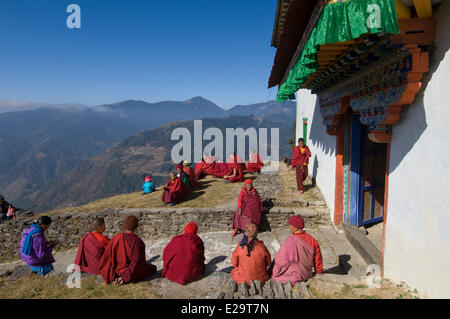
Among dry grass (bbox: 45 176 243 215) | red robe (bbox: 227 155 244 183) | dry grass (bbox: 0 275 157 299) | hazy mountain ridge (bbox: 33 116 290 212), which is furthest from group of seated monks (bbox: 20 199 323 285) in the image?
hazy mountain ridge (bbox: 33 116 290 212)

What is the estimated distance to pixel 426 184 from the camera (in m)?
2.73

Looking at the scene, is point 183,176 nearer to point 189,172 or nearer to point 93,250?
point 189,172

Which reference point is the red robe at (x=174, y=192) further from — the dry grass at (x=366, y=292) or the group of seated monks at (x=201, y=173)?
the dry grass at (x=366, y=292)

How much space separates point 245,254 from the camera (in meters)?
3.74

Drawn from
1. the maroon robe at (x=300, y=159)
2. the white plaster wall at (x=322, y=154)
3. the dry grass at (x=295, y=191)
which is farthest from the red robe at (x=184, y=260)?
the maroon robe at (x=300, y=159)

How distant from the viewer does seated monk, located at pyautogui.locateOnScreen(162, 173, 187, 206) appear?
824cm

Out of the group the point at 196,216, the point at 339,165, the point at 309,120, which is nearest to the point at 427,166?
the point at 339,165

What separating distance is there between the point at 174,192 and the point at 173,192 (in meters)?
0.03

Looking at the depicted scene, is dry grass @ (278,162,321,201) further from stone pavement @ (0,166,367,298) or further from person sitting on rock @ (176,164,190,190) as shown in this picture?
person sitting on rock @ (176,164,190,190)

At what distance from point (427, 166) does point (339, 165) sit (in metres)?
3.30

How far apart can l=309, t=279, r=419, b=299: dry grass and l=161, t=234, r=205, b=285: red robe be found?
1.66 metres

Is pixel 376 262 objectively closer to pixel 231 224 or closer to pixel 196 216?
pixel 231 224

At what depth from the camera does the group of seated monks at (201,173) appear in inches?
328

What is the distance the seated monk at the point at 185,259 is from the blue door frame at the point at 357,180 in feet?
11.5
